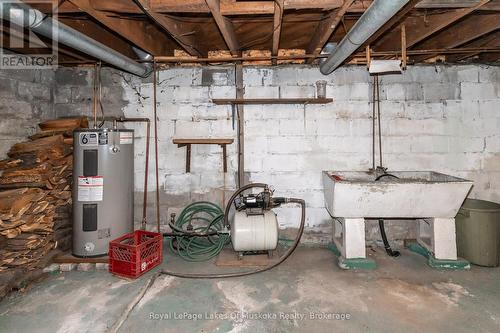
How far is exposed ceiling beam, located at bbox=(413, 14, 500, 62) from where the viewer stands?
7.55 feet

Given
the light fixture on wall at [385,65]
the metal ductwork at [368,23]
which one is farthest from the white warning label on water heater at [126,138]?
the light fixture on wall at [385,65]

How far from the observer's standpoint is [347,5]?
6.20 ft

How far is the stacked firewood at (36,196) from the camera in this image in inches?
95.7

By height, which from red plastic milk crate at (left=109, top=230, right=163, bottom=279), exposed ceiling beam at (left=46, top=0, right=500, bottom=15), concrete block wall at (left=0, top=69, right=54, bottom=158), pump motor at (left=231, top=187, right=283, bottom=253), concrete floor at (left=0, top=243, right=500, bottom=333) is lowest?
concrete floor at (left=0, top=243, right=500, bottom=333)

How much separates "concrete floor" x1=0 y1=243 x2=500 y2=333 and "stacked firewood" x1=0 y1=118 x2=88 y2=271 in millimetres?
354

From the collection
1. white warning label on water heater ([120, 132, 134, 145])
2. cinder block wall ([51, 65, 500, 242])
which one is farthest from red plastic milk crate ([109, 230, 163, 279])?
white warning label on water heater ([120, 132, 134, 145])

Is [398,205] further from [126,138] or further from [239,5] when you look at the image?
[126,138]

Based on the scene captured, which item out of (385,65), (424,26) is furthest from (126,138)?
(424,26)

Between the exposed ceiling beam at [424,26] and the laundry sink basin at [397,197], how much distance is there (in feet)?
4.28

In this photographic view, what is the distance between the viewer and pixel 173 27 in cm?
237

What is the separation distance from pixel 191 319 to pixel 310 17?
2.60 m

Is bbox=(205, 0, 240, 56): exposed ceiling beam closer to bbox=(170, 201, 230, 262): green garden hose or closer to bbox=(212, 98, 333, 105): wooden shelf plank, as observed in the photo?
bbox=(212, 98, 333, 105): wooden shelf plank

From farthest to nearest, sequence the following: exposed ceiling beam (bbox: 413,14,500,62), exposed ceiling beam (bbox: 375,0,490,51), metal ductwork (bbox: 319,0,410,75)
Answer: exposed ceiling beam (bbox: 413,14,500,62) → exposed ceiling beam (bbox: 375,0,490,51) → metal ductwork (bbox: 319,0,410,75)

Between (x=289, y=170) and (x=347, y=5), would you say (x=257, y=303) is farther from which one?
(x=347, y=5)
